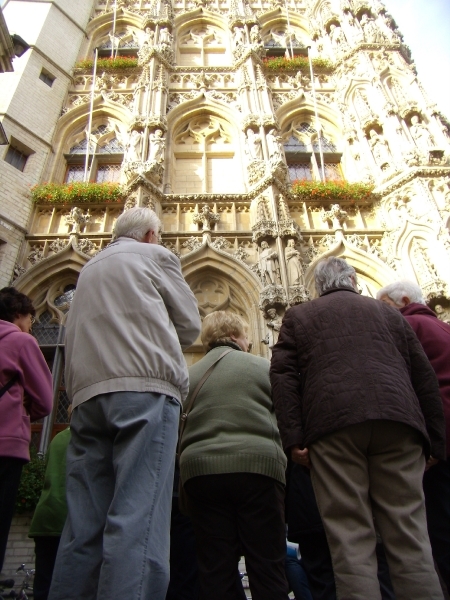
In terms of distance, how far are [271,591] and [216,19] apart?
62.0 feet

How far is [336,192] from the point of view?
11.2 metres

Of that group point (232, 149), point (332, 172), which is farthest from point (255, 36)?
point (332, 172)

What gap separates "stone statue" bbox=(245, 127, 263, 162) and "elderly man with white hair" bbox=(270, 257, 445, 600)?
908 cm

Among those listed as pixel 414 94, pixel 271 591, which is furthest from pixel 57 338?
pixel 414 94

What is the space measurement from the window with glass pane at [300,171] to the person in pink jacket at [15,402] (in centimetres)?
1029

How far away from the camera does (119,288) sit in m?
2.79

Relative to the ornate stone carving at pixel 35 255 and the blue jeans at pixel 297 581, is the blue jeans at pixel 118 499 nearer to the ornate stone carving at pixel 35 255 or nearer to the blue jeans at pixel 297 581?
the blue jeans at pixel 297 581

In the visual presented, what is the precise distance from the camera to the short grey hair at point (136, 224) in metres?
3.32

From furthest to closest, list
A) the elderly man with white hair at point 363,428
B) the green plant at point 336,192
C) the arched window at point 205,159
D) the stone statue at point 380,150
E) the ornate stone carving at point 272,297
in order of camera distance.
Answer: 1. the arched window at point 205,159
2. the stone statue at point 380,150
3. the green plant at point 336,192
4. the ornate stone carving at point 272,297
5. the elderly man with white hair at point 363,428

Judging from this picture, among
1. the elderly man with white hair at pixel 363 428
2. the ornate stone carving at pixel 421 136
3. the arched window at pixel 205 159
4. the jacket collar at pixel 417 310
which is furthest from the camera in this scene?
the arched window at pixel 205 159

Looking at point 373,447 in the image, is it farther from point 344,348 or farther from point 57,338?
point 57,338

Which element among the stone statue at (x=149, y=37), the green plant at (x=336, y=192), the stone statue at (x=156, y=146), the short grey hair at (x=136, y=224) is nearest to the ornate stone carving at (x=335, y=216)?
the green plant at (x=336, y=192)

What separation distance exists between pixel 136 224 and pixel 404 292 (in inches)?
87.9

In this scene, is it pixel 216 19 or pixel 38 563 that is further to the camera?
pixel 216 19
